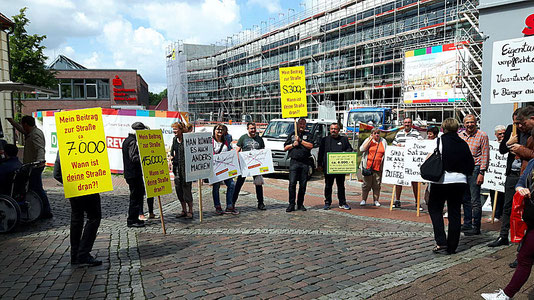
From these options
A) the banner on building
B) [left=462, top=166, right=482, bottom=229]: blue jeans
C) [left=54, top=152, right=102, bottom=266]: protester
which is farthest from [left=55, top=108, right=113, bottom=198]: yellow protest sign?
the banner on building

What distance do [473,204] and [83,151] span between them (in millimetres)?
6036

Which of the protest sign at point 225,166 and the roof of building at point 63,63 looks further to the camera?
the roof of building at point 63,63

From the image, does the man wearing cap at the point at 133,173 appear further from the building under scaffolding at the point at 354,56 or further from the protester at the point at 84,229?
the building under scaffolding at the point at 354,56

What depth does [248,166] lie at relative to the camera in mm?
8422

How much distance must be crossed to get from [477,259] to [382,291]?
1.81 metres

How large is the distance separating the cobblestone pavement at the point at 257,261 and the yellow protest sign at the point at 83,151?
3.49 feet

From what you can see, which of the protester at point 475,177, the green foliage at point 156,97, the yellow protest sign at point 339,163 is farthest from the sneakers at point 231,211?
the green foliage at point 156,97

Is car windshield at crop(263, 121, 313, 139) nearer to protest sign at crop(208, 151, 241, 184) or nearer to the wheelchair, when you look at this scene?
protest sign at crop(208, 151, 241, 184)

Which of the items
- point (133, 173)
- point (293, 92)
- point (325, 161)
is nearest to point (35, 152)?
point (133, 173)

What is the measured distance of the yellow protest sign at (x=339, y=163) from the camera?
8578 millimetres

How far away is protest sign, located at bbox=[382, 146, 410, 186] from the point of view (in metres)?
8.56

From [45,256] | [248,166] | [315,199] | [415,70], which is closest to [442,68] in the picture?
[415,70]

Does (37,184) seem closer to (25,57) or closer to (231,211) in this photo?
(231,211)

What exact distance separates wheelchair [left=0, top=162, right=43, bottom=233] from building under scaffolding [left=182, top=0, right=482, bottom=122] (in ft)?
72.0
